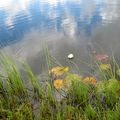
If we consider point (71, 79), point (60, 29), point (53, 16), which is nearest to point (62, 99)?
point (71, 79)

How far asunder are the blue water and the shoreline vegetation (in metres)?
2.58

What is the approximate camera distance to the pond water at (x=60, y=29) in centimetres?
500

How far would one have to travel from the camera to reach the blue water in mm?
6387

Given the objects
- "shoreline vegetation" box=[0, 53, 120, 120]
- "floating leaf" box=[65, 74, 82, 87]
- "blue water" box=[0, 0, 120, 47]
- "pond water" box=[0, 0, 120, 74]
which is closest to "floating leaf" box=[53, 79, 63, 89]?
"shoreline vegetation" box=[0, 53, 120, 120]

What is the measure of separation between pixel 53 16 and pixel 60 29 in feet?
4.35

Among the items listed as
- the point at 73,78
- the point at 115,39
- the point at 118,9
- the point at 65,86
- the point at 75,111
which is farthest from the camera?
the point at 118,9

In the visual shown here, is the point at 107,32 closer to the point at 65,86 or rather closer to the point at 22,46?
the point at 22,46

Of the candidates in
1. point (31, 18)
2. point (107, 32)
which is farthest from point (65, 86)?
point (31, 18)

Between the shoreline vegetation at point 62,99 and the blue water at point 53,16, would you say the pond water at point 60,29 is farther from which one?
the shoreline vegetation at point 62,99

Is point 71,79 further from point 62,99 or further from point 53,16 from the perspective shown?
point 53,16

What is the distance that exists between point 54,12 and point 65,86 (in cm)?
505

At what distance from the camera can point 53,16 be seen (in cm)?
758

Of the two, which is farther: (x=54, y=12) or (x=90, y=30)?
(x=54, y=12)

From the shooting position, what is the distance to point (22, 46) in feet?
18.4
